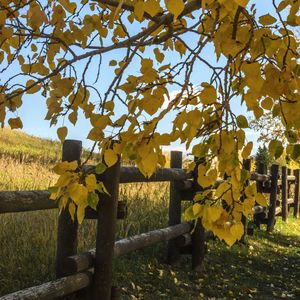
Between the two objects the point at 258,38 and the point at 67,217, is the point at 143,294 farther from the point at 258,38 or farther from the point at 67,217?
the point at 258,38

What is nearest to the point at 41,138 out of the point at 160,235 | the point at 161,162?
the point at 160,235

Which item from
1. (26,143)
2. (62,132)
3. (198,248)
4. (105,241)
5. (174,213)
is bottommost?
(198,248)

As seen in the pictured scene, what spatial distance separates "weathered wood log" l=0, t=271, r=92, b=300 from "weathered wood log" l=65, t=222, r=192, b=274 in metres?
0.07

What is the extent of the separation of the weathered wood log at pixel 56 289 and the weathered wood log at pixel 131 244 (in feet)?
0.24

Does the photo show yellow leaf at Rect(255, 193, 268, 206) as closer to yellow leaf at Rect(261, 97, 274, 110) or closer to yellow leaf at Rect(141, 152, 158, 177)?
yellow leaf at Rect(261, 97, 274, 110)

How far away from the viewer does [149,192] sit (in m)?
8.94

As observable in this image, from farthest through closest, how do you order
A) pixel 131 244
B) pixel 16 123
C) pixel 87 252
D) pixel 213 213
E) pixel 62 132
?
pixel 131 244 → pixel 87 252 → pixel 16 123 → pixel 62 132 → pixel 213 213

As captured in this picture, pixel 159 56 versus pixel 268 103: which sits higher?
pixel 159 56

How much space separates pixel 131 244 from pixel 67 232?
1.06 m

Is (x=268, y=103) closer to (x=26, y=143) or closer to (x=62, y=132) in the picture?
(x=62, y=132)

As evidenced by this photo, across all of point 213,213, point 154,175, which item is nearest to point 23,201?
point 213,213

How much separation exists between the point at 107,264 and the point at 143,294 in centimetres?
104

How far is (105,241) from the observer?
4.30m

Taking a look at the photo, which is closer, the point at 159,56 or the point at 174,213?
the point at 159,56
